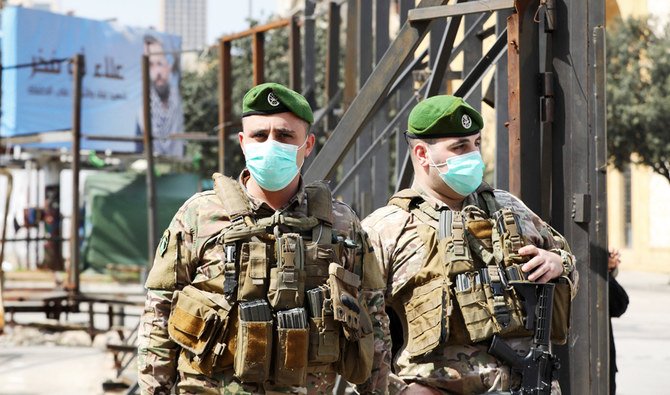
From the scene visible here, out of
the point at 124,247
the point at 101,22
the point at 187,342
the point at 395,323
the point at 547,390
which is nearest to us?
the point at 187,342

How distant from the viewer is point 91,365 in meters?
12.2

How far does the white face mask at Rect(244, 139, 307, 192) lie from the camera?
11.2 feet

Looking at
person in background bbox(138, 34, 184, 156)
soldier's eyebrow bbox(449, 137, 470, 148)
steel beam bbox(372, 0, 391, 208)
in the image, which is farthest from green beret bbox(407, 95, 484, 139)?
person in background bbox(138, 34, 184, 156)

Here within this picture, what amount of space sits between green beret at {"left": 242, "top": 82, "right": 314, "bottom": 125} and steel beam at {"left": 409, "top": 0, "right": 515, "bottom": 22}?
1.58m

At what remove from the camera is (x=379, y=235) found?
Result: 3.90 metres

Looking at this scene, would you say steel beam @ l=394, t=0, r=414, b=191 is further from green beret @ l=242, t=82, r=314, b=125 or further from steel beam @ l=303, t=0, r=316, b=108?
steel beam @ l=303, t=0, r=316, b=108

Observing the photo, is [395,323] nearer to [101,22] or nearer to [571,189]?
[571,189]

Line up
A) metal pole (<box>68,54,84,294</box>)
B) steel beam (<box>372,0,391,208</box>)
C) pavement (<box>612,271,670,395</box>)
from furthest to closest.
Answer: metal pole (<box>68,54,84,294</box>)
pavement (<box>612,271,670,395</box>)
steel beam (<box>372,0,391,208</box>)

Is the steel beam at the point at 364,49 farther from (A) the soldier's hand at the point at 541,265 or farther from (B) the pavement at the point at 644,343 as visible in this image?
(A) the soldier's hand at the point at 541,265

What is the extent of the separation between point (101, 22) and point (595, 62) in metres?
32.4

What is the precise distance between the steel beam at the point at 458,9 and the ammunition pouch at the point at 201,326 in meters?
2.08

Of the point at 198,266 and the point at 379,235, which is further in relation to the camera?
the point at 379,235

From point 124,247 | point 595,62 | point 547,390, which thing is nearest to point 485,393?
point 547,390

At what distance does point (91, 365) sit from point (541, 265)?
9.19 metres
